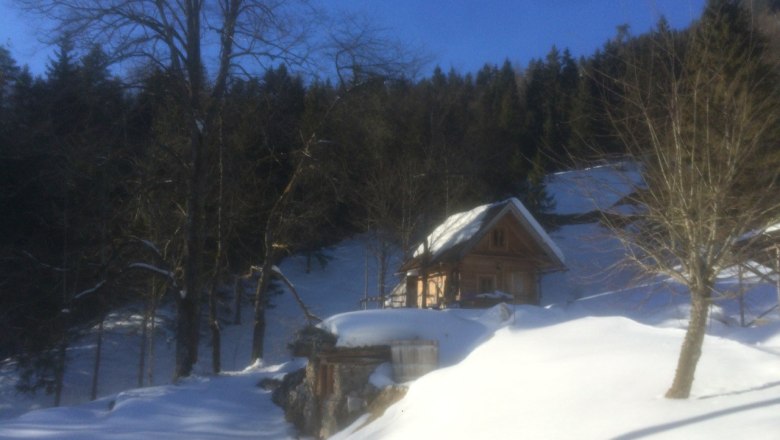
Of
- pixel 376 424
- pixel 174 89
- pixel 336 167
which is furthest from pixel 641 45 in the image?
pixel 336 167

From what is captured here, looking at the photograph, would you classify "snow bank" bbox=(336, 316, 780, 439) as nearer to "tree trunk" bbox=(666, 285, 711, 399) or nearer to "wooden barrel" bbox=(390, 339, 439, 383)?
"tree trunk" bbox=(666, 285, 711, 399)

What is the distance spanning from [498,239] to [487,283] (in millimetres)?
1928

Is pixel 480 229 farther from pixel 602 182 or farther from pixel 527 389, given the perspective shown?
pixel 527 389

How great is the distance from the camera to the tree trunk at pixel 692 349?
314 inches

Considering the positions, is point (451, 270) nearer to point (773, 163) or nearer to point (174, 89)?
point (174, 89)

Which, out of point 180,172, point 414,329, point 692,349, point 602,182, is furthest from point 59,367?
point 692,349

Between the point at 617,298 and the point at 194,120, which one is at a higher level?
the point at 194,120

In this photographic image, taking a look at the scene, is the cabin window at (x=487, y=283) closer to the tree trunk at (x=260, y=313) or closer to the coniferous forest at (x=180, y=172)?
the coniferous forest at (x=180, y=172)

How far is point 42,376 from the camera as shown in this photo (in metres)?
26.7

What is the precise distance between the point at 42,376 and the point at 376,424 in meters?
20.1

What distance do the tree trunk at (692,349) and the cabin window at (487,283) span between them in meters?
23.8

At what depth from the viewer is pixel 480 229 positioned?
30172 millimetres

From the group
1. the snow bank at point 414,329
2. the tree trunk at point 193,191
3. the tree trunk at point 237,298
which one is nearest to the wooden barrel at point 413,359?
the snow bank at point 414,329

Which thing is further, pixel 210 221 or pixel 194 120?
pixel 210 221
